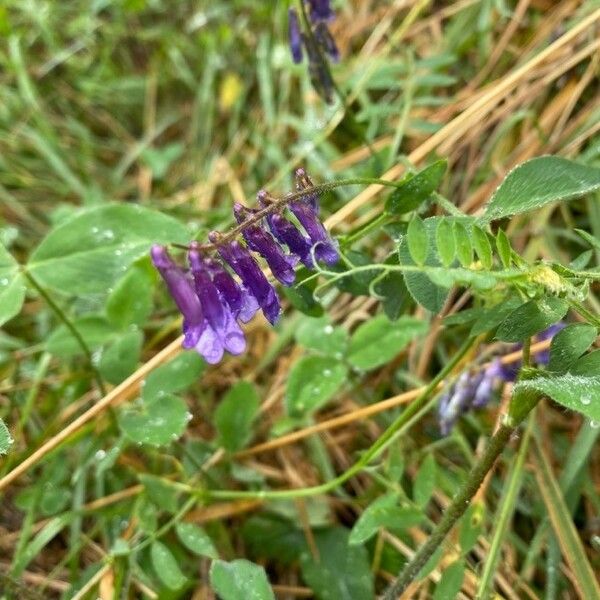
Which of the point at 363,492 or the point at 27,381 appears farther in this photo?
the point at 27,381

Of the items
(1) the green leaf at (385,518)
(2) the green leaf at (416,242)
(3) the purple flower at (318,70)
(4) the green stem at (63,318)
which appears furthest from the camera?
(3) the purple flower at (318,70)

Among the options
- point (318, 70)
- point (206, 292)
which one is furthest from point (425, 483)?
point (318, 70)

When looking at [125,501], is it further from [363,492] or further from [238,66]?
[238,66]

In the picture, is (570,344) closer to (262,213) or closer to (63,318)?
(262,213)

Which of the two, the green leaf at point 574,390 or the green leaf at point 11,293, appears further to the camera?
the green leaf at point 11,293

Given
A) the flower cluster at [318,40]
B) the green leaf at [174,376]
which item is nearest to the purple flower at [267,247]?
the green leaf at [174,376]

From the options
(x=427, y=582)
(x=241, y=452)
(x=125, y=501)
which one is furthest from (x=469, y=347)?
(x=125, y=501)

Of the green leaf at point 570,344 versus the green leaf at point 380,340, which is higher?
the green leaf at point 570,344

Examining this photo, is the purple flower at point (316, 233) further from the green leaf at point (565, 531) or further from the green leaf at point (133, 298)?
the green leaf at point (565, 531)
